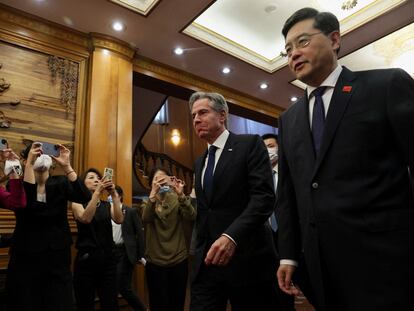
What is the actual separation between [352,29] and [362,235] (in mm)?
4839

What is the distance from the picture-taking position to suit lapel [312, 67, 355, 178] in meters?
1.15

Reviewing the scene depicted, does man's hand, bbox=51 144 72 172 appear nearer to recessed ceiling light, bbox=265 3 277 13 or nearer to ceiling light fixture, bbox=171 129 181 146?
recessed ceiling light, bbox=265 3 277 13

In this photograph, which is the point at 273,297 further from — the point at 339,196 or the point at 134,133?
the point at 134,133

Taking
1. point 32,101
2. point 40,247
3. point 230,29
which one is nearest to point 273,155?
point 40,247

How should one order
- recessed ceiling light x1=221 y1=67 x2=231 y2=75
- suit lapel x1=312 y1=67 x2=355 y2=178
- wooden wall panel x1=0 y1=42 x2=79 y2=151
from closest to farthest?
suit lapel x1=312 y1=67 x2=355 y2=178, wooden wall panel x1=0 y1=42 x2=79 y2=151, recessed ceiling light x1=221 y1=67 x2=231 y2=75

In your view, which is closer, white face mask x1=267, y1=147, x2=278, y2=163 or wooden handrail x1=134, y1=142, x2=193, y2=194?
white face mask x1=267, y1=147, x2=278, y2=163

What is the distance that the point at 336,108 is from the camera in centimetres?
118

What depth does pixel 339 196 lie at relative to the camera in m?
1.08

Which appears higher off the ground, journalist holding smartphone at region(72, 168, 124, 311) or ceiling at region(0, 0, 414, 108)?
ceiling at region(0, 0, 414, 108)

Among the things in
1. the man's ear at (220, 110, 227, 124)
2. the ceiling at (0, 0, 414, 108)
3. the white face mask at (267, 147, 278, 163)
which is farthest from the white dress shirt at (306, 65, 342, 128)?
the ceiling at (0, 0, 414, 108)

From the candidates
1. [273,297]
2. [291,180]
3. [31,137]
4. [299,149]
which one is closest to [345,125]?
[299,149]

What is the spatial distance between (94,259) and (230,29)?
4098 mm

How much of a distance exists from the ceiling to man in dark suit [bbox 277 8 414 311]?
3563 mm

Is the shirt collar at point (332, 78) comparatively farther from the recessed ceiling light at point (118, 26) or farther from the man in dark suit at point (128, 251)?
the recessed ceiling light at point (118, 26)
